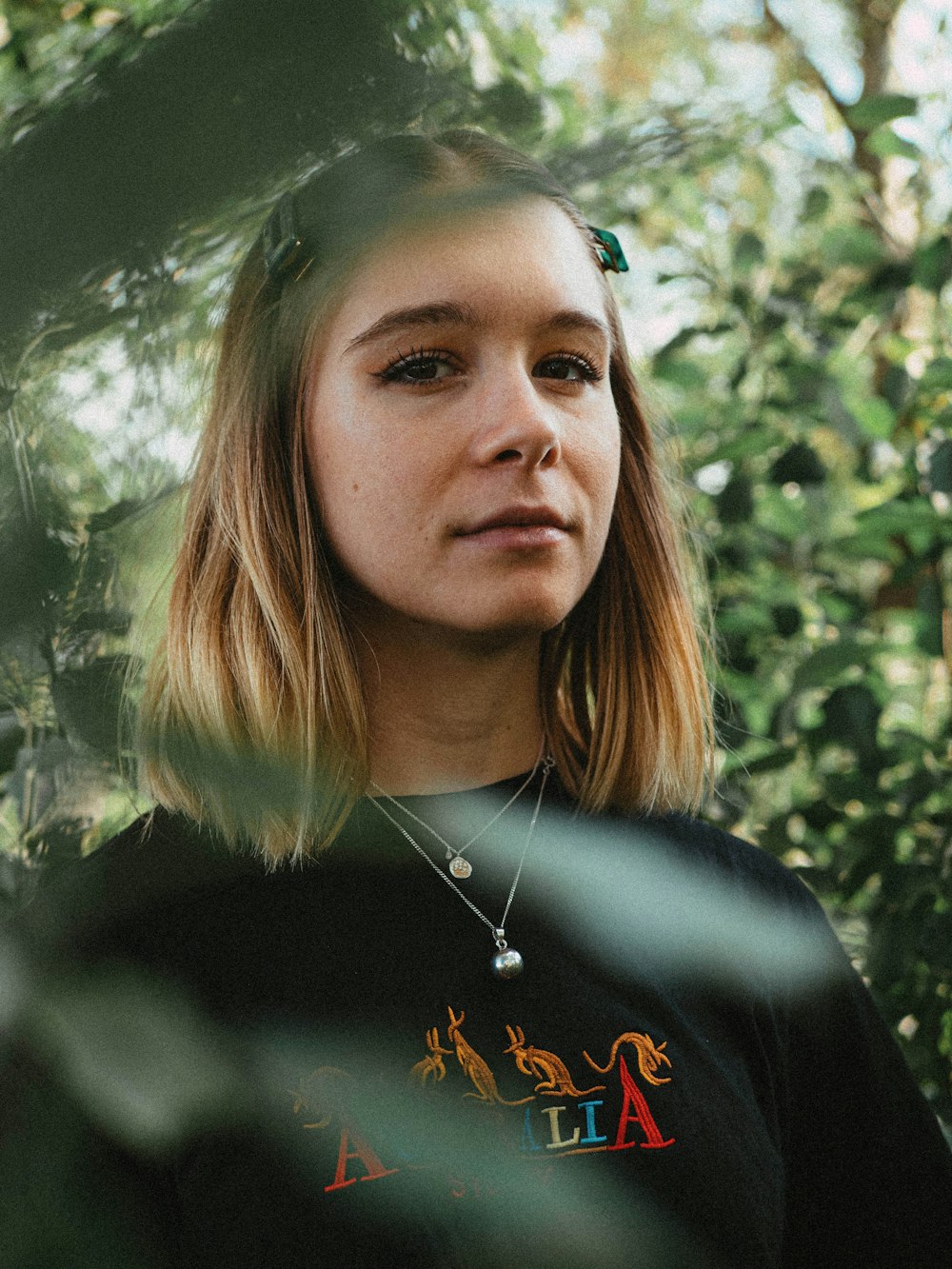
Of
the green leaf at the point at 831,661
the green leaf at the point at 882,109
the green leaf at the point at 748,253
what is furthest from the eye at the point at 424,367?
the green leaf at the point at 748,253

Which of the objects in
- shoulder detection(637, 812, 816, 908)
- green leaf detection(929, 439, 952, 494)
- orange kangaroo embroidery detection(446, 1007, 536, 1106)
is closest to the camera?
orange kangaroo embroidery detection(446, 1007, 536, 1106)

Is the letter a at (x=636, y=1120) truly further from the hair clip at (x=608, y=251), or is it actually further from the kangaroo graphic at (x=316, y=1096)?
the hair clip at (x=608, y=251)

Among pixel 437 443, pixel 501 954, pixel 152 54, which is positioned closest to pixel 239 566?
pixel 437 443

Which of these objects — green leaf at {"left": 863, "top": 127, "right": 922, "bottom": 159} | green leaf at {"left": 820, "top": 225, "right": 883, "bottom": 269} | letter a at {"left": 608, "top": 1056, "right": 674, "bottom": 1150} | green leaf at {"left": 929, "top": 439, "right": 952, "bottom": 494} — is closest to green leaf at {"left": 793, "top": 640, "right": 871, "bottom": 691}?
green leaf at {"left": 929, "top": 439, "right": 952, "bottom": 494}

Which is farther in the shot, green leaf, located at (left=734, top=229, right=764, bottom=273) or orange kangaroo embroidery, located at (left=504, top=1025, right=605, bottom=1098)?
green leaf, located at (left=734, top=229, right=764, bottom=273)

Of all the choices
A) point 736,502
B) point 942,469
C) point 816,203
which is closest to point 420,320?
point 942,469

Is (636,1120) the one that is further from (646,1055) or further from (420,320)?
(420,320)

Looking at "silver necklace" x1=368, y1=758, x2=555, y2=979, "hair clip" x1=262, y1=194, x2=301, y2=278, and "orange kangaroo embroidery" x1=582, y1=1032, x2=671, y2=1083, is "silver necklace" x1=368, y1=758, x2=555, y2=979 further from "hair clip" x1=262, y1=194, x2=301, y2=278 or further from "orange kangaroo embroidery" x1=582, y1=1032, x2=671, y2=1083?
"hair clip" x1=262, y1=194, x2=301, y2=278

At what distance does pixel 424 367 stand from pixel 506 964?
0.51 metres

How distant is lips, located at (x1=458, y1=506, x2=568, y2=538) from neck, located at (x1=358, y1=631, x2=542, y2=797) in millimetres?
168

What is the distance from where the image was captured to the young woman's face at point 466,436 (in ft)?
2.94

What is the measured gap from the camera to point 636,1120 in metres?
1.01

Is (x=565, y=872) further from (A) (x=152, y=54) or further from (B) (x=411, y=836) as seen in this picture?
(A) (x=152, y=54)

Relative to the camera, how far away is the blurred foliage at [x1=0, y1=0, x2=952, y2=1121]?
0.27 m
